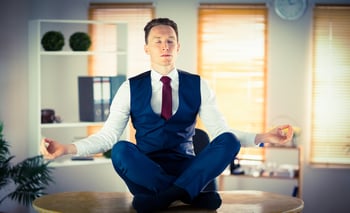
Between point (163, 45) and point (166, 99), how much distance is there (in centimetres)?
20

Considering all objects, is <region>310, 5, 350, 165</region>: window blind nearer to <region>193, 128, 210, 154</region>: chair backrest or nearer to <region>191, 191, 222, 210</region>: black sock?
<region>193, 128, 210, 154</region>: chair backrest

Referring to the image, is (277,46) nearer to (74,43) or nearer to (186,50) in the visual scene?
(186,50)

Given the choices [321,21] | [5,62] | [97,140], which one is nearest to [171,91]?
[97,140]

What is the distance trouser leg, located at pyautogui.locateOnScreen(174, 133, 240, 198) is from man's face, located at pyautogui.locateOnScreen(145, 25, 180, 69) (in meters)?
0.38

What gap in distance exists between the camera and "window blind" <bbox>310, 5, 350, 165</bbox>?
6.15 meters

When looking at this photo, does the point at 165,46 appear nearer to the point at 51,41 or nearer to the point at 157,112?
the point at 157,112

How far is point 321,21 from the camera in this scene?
6.15m

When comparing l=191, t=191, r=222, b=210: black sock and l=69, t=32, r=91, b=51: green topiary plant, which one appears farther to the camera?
l=69, t=32, r=91, b=51: green topiary plant

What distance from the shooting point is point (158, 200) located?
2.41 m

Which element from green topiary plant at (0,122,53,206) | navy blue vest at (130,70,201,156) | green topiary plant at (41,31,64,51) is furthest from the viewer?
green topiary plant at (41,31,64,51)

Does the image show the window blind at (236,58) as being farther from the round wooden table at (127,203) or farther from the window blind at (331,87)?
the round wooden table at (127,203)

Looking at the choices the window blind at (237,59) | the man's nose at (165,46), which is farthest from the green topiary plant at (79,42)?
the man's nose at (165,46)

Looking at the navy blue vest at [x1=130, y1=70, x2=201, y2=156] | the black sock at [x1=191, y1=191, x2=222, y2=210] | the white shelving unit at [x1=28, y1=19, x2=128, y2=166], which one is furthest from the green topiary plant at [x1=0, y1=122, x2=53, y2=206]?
the black sock at [x1=191, y1=191, x2=222, y2=210]

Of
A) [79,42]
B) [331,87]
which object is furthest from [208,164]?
[331,87]
